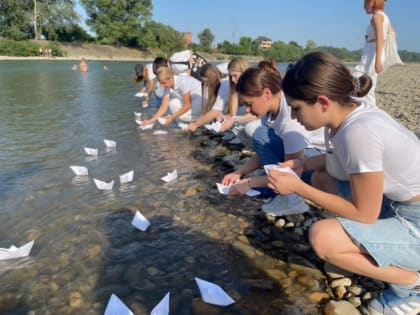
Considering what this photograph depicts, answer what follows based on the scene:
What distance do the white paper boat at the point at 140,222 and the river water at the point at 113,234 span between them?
52mm

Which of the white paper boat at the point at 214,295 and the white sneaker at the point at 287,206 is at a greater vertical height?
the white sneaker at the point at 287,206

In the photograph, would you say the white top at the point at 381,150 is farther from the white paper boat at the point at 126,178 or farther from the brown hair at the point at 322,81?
the white paper boat at the point at 126,178

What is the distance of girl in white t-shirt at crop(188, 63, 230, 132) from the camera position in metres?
5.72

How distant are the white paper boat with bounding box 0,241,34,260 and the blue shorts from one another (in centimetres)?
229

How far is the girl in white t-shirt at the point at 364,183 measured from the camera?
72.8 inches

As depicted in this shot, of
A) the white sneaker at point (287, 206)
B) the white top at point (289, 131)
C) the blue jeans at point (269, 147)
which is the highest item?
the white top at point (289, 131)

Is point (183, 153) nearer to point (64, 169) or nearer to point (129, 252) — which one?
point (64, 169)

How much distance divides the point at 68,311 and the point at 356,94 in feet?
6.86

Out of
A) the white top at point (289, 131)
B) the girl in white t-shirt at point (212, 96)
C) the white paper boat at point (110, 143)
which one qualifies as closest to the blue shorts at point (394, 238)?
the white top at point (289, 131)

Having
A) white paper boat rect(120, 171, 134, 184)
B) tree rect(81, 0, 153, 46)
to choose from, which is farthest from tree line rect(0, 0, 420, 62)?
white paper boat rect(120, 171, 134, 184)

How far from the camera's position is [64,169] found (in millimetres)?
4926

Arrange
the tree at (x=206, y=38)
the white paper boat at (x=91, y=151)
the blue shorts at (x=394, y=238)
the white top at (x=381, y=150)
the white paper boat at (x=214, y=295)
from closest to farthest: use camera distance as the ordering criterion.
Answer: the white top at (x=381, y=150)
the blue shorts at (x=394, y=238)
the white paper boat at (x=214, y=295)
the white paper boat at (x=91, y=151)
the tree at (x=206, y=38)

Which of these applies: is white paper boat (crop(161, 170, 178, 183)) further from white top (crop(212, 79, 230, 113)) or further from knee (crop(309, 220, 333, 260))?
knee (crop(309, 220, 333, 260))

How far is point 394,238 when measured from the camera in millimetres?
1975
